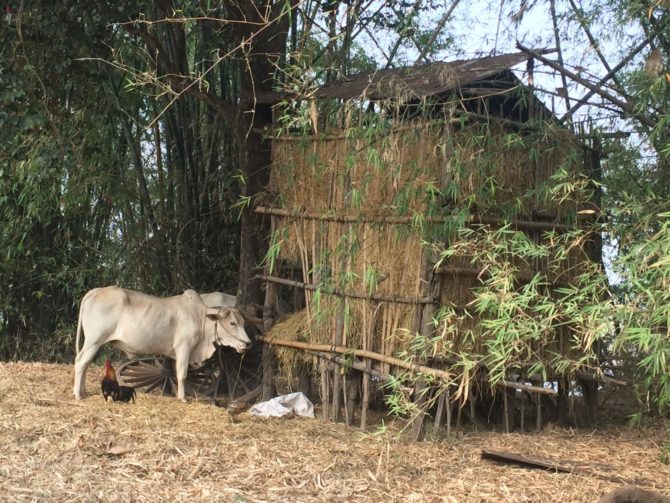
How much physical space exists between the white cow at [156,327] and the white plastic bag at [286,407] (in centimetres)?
53

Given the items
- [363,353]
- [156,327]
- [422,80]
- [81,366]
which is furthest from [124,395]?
[422,80]

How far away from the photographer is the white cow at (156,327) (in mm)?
6422

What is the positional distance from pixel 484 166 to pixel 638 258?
1290mm

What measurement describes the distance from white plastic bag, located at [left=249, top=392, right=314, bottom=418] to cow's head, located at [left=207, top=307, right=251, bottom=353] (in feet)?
1.67

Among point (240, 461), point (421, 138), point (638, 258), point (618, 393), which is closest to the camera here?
point (638, 258)

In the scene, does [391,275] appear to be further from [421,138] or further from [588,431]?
[588,431]

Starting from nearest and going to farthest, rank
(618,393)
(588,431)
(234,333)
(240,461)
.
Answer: (240,461), (588,431), (234,333), (618,393)

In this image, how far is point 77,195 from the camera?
776 centimetres

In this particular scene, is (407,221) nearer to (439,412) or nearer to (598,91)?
(439,412)

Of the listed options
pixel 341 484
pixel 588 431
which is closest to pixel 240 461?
pixel 341 484

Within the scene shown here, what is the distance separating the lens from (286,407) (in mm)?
6230

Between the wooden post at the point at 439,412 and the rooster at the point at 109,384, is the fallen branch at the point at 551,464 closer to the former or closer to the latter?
the wooden post at the point at 439,412

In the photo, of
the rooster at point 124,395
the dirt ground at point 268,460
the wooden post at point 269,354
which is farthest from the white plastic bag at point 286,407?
the rooster at point 124,395

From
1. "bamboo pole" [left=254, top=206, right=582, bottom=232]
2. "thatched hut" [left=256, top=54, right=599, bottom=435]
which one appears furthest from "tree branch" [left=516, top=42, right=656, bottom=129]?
"bamboo pole" [left=254, top=206, right=582, bottom=232]
